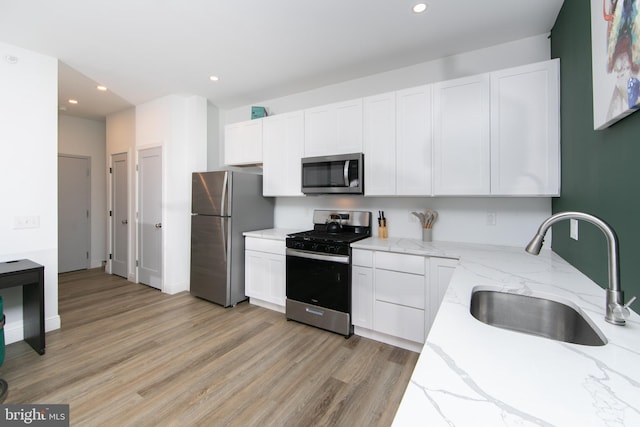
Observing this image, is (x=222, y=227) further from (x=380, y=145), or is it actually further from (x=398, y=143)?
(x=398, y=143)

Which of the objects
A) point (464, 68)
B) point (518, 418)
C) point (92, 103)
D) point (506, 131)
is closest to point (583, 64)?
point (506, 131)

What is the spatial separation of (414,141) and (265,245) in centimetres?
198

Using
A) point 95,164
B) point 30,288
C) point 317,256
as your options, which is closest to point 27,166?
point 30,288

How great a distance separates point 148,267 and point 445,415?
4.69m

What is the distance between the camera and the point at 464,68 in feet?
8.70

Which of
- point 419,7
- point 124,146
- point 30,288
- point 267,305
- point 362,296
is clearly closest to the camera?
point 419,7

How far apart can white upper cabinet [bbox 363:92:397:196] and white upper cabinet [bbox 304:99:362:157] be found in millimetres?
98

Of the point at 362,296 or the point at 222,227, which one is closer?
the point at 362,296

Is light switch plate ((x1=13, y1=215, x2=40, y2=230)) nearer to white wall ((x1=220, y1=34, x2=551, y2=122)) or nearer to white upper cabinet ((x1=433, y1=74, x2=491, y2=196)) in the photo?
white wall ((x1=220, y1=34, x2=551, y2=122))


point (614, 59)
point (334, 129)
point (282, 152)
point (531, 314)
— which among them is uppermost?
point (334, 129)

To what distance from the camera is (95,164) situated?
532 cm

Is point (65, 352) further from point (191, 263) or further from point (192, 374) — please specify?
point (191, 263)

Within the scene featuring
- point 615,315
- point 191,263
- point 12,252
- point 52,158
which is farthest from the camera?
point 191,263

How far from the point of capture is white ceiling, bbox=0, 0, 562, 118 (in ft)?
6.75
